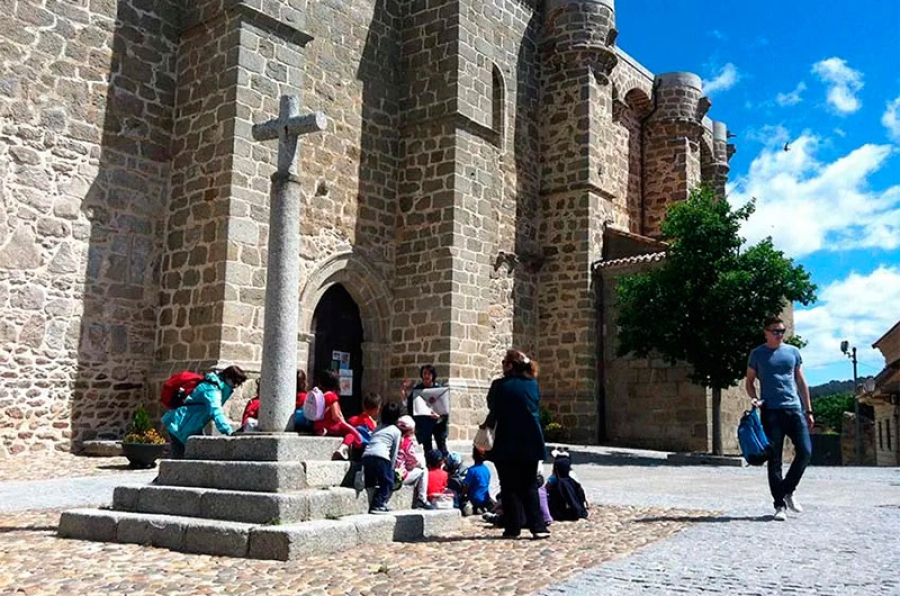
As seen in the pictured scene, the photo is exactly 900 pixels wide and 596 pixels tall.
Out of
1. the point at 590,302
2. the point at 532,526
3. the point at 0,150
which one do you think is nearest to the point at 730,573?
the point at 532,526

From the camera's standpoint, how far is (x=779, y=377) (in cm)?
745

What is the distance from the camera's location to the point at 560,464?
25.7ft

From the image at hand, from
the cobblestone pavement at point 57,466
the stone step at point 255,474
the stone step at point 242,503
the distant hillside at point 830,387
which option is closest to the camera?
the stone step at point 242,503

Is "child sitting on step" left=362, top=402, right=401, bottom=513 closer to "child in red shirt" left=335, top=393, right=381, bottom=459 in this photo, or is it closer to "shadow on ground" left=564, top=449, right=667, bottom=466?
"child in red shirt" left=335, top=393, right=381, bottom=459

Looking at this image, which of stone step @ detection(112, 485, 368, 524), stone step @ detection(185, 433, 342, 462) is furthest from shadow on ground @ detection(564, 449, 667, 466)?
→ stone step @ detection(112, 485, 368, 524)

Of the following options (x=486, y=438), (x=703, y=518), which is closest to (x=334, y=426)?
(x=486, y=438)

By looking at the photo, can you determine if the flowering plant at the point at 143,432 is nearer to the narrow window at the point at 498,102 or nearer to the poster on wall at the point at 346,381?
the poster on wall at the point at 346,381

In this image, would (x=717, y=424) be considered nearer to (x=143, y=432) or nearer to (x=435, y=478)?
(x=435, y=478)

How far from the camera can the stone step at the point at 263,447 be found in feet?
21.3

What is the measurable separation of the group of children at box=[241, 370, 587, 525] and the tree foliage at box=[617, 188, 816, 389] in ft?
28.3

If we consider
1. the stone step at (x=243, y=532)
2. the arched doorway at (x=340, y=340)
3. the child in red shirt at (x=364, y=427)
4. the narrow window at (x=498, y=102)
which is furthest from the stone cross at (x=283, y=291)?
the narrow window at (x=498, y=102)

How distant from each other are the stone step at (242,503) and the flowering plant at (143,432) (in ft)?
14.9

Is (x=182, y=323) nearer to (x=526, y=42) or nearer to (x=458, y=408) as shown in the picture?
(x=458, y=408)

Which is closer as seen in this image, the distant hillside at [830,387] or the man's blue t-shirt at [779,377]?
the man's blue t-shirt at [779,377]
